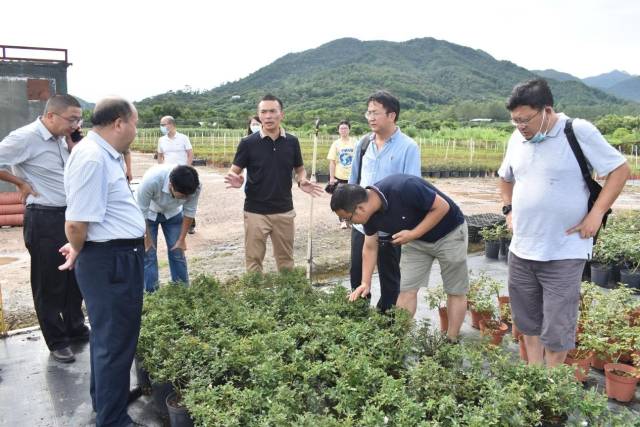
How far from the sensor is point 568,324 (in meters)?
2.83

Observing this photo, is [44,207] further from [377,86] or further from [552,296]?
[377,86]

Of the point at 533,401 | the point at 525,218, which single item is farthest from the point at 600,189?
the point at 533,401

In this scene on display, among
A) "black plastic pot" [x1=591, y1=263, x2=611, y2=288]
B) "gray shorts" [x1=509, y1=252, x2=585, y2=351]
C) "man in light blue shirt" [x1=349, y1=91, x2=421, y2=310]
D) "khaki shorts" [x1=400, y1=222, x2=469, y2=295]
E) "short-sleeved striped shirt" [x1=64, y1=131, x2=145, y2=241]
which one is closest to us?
"short-sleeved striped shirt" [x1=64, y1=131, x2=145, y2=241]

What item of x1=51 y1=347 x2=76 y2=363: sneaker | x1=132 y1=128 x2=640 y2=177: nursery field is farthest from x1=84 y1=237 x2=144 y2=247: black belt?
x1=132 y1=128 x2=640 y2=177: nursery field

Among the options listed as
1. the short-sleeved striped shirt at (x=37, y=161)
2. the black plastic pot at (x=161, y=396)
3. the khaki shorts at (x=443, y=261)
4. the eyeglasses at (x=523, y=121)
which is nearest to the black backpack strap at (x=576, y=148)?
the eyeglasses at (x=523, y=121)

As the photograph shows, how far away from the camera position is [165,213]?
→ 439 cm

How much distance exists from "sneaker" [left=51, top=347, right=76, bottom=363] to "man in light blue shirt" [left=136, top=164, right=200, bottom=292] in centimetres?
89

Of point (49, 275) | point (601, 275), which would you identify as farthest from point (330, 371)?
point (601, 275)

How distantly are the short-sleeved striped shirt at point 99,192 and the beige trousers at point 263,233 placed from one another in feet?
5.71

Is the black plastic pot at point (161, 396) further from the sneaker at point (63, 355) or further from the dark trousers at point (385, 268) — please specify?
the dark trousers at point (385, 268)

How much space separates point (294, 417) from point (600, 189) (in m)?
2.09

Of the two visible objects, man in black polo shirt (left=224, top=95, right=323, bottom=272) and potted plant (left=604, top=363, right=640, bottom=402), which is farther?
man in black polo shirt (left=224, top=95, right=323, bottom=272)

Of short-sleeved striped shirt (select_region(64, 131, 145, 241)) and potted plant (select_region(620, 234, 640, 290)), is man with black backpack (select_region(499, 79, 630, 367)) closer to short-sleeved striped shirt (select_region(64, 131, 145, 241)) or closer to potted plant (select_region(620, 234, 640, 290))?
short-sleeved striped shirt (select_region(64, 131, 145, 241))

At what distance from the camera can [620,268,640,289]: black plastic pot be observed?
5293mm
